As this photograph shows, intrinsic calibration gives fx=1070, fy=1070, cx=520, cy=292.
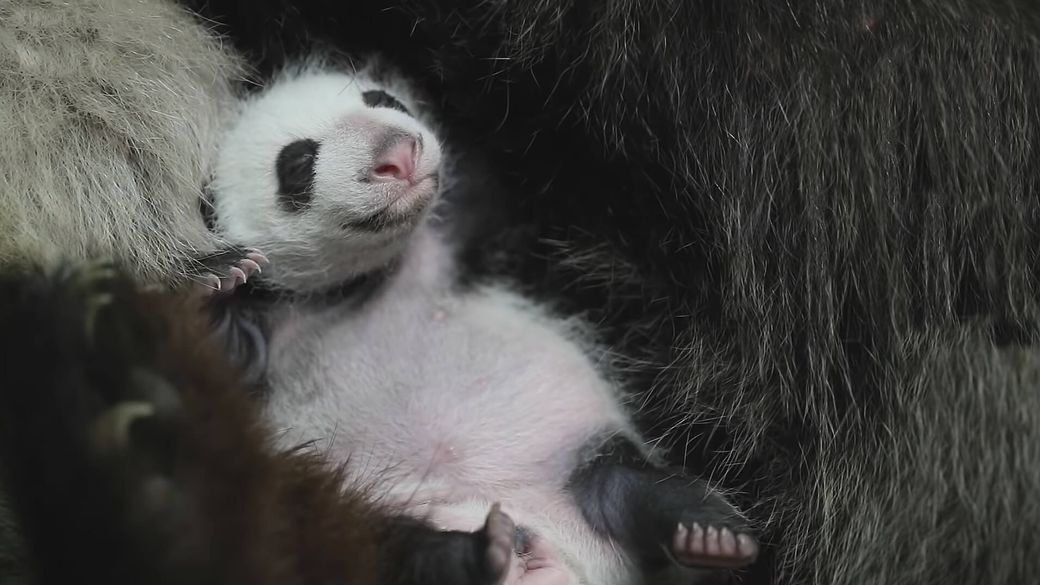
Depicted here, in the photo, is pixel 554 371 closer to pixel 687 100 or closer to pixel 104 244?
pixel 687 100

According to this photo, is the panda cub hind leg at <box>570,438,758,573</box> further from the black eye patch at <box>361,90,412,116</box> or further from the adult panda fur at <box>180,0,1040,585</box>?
the black eye patch at <box>361,90,412,116</box>

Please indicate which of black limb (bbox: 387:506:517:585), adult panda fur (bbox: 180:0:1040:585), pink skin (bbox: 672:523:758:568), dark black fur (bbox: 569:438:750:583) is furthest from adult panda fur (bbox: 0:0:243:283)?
pink skin (bbox: 672:523:758:568)

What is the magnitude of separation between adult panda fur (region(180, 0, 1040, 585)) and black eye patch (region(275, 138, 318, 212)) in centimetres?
26

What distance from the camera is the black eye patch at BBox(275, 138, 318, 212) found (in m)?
1.39

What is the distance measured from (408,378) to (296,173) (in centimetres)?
32

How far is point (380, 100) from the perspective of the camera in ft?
4.88

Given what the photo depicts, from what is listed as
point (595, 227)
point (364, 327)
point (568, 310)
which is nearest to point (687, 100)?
point (595, 227)

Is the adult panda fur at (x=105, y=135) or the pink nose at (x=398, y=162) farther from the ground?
the pink nose at (x=398, y=162)

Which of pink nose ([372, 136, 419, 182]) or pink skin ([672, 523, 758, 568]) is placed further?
pink nose ([372, 136, 419, 182])

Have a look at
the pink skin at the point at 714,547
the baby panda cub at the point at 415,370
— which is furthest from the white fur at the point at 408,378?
the pink skin at the point at 714,547

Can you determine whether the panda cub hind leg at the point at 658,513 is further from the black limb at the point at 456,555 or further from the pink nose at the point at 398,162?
the pink nose at the point at 398,162

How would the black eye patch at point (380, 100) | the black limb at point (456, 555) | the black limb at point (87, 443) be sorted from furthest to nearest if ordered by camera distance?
the black eye patch at point (380, 100) < the black limb at point (456, 555) < the black limb at point (87, 443)

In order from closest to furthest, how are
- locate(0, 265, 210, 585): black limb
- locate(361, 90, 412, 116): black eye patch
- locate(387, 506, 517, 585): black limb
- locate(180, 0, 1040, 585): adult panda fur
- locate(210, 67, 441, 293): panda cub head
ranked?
locate(0, 265, 210, 585): black limb
locate(387, 506, 517, 585): black limb
locate(180, 0, 1040, 585): adult panda fur
locate(210, 67, 441, 293): panda cub head
locate(361, 90, 412, 116): black eye patch

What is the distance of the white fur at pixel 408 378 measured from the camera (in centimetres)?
137
